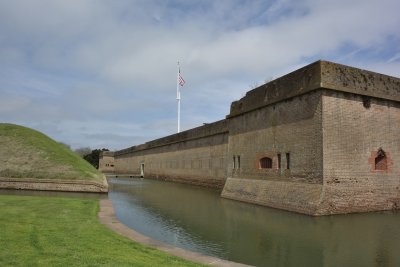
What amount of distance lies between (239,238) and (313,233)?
77.0 inches

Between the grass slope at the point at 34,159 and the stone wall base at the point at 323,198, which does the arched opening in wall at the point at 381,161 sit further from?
the grass slope at the point at 34,159

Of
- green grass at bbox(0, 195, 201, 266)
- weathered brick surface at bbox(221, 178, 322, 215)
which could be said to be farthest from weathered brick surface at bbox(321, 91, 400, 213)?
green grass at bbox(0, 195, 201, 266)

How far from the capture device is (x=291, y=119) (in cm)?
1466

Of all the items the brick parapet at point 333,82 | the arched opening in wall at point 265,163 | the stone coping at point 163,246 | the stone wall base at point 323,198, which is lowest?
the stone coping at point 163,246

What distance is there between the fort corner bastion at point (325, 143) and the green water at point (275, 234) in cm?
86

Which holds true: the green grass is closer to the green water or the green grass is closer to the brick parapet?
the green water

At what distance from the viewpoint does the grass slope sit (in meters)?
19.8

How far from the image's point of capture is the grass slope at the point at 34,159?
1983 cm

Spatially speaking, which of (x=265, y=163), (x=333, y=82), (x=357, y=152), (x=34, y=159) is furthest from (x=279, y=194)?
(x=34, y=159)

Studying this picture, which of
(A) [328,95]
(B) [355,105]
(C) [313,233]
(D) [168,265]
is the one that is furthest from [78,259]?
(B) [355,105]

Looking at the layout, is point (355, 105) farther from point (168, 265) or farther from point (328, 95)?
point (168, 265)

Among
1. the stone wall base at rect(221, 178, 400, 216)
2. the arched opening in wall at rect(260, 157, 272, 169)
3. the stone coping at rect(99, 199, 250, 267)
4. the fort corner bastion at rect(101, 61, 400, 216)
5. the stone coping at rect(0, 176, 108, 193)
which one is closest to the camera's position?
the stone coping at rect(99, 199, 250, 267)

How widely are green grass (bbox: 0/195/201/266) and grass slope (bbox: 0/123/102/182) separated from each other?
34.7 feet

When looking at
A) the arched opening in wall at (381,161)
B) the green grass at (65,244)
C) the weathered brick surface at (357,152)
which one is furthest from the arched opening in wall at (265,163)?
the green grass at (65,244)
